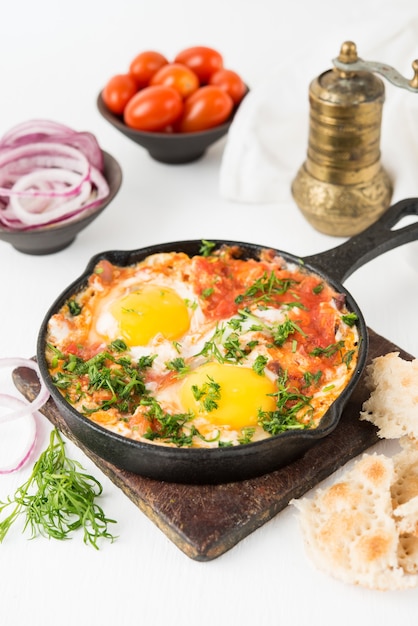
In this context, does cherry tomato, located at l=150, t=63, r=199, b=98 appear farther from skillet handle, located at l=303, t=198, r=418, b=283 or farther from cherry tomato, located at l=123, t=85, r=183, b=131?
skillet handle, located at l=303, t=198, r=418, b=283

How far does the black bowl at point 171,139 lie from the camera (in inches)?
231

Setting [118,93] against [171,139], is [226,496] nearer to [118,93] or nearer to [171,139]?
[171,139]

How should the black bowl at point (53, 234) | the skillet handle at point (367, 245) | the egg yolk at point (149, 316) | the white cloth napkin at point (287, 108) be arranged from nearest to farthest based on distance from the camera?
the egg yolk at point (149, 316) → the skillet handle at point (367, 245) → the black bowl at point (53, 234) → the white cloth napkin at point (287, 108)

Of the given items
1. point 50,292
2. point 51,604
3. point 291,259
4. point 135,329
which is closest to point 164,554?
point 51,604

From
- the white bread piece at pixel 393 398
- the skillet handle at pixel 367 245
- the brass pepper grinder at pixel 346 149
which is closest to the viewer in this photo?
the white bread piece at pixel 393 398

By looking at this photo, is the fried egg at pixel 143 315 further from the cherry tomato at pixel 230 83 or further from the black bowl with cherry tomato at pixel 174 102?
the cherry tomato at pixel 230 83

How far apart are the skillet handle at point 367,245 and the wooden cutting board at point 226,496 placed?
0.86m

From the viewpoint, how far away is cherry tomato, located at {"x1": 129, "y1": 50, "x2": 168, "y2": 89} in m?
6.18

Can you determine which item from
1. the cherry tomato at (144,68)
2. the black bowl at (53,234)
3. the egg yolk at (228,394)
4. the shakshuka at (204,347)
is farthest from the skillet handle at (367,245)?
the cherry tomato at (144,68)

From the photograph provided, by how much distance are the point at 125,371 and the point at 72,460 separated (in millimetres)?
470

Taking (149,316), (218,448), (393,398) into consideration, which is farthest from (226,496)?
(149,316)

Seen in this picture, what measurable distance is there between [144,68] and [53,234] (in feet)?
5.50

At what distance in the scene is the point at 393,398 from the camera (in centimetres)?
379

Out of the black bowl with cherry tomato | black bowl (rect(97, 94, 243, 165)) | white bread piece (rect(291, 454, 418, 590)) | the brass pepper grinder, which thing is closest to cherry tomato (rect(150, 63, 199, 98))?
the black bowl with cherry tomato
